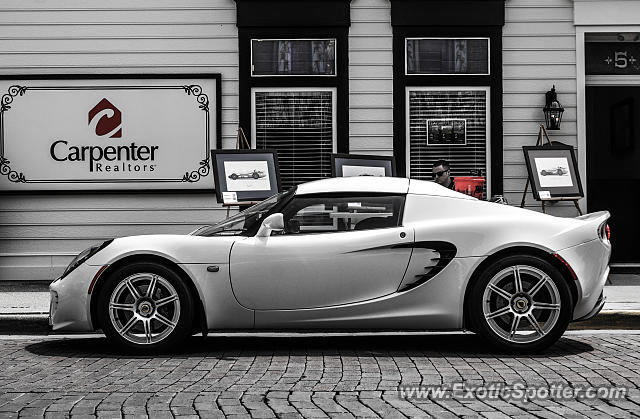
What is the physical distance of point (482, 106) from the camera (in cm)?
1217

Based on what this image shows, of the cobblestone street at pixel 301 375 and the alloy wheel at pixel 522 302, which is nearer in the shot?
the cobblestone street at pixel 301 375

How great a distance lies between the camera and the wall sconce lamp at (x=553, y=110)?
11.9 meters

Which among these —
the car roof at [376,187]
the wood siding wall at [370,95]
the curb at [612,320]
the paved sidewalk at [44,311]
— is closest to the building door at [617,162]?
the paved sidewalk at [44,311]

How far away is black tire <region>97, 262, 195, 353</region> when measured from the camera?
266 inches

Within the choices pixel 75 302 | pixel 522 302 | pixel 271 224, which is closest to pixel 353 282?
pixel 271 224

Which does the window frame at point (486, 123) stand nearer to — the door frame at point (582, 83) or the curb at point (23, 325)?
the door frame at point (582, 83)

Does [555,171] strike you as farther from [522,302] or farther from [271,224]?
[271,224]

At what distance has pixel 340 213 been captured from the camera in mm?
6949

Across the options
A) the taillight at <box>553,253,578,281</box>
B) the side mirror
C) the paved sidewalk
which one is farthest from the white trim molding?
the side mirror

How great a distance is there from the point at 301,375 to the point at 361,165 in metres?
5.66

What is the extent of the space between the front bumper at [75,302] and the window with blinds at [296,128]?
5.46m

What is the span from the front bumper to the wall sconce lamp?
697cm

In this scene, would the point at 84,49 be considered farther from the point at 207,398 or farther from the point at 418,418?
the point at 418,418

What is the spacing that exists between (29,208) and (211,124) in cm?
252
